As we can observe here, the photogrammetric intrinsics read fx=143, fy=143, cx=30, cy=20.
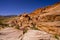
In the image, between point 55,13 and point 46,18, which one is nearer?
point 55,13

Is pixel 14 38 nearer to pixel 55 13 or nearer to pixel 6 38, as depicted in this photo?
pixel 6 38

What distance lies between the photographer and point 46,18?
60.8 feet

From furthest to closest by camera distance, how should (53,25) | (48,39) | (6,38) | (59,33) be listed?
1. (53,25)
2. (59,33)
3. (6,38)
4. (48,39)

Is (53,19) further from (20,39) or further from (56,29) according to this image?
(20,39)

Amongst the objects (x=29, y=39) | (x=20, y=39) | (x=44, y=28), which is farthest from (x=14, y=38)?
(x=44, y=28)

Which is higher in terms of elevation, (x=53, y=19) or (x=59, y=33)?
(x=53, y=19)

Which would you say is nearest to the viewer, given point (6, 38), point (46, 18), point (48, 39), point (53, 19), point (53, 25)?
point (48, 39)

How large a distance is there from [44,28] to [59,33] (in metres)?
3.55

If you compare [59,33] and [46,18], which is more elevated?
[46,18]

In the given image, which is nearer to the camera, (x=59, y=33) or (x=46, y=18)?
(x=59, y=33)

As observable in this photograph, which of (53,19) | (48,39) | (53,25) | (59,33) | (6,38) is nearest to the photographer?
(48,39)

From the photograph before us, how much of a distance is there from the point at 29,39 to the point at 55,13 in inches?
343

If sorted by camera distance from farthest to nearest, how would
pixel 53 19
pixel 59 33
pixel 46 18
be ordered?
pixel 46 18
pixel 53 19
pixel 59 33

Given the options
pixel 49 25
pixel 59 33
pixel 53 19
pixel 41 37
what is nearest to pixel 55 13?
pixel 53 19
